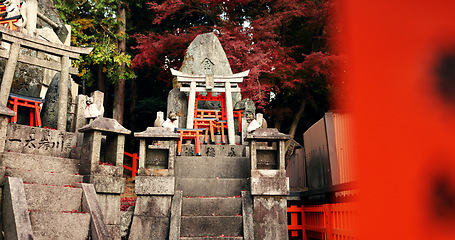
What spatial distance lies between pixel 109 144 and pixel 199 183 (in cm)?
224

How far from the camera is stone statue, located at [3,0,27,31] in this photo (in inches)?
377

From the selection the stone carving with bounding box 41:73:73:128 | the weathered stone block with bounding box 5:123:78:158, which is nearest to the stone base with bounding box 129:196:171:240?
the weathered stone block with bounding box 5:123:78:158

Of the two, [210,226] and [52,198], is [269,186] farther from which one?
[52,198]

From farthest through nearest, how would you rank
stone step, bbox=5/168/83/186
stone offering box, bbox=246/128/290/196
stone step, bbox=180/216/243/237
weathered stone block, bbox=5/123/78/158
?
stone offering box, bbox=246/128/290/196 → weathered stone block, bbox=5/123/78/158 → stone step, bbox=180/216/243/237 → stone step, bbox=5/168/83/186

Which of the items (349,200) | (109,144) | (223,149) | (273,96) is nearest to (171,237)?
(109,144)

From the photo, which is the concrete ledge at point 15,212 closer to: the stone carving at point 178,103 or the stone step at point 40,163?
the stone step at point 40,163

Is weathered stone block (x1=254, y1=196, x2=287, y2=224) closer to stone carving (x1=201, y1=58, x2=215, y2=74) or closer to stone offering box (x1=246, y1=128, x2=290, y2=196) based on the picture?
stone offering box (x1=246, y1=128, x2=290, y2=196)

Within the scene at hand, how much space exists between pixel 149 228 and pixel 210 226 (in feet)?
4.19

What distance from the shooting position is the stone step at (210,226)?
7.46m

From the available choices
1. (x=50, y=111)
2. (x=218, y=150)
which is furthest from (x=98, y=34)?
(x=218, y=150)

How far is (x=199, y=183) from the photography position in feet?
28.2

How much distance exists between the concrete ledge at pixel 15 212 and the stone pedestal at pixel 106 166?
5.09 feet

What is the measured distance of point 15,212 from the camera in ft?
18.1

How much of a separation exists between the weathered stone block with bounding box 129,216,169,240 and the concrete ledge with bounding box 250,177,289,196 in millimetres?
1989
